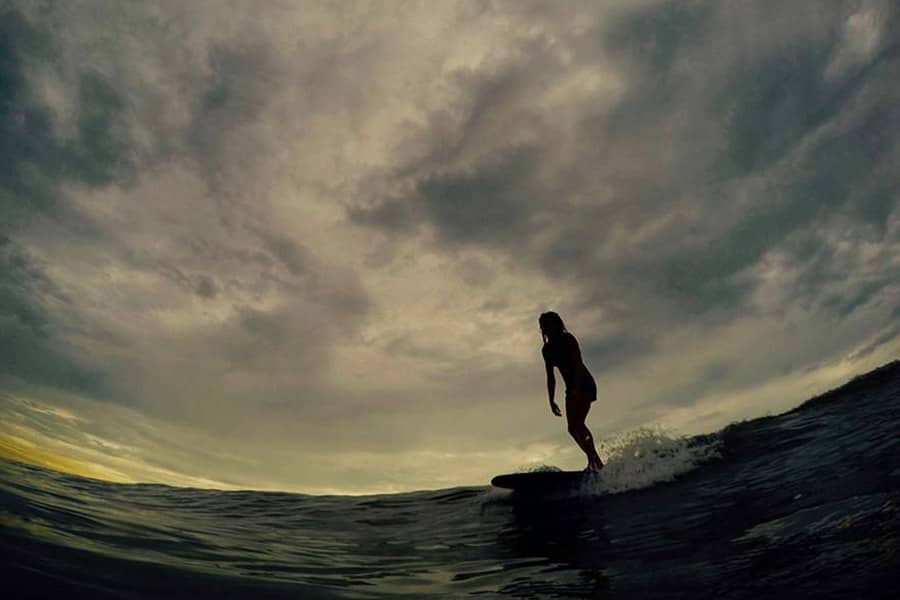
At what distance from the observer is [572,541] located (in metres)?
5.93

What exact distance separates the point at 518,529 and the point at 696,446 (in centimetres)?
585

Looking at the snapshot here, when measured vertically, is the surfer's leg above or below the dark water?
above

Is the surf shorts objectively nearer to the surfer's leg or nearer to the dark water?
the surfer's leg

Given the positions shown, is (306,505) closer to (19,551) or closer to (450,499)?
(450,499)

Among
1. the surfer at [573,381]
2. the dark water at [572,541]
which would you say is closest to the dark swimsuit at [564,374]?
the surfer at [573,381]

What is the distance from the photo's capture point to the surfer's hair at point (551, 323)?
9.82 metres

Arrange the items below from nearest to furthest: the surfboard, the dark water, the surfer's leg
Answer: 1. the dark water
2. the surfboard
3. the surfer's leg

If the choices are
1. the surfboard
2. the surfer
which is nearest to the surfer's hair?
the surfer

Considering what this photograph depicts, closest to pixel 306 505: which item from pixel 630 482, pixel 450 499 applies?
pixel 450 499

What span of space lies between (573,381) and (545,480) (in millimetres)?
2113

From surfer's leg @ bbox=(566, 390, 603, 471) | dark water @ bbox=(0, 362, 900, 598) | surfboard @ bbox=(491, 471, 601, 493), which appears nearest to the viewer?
dark water @ bbox=(0, 362, 900, 598)

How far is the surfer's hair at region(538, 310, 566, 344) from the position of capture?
982 cm

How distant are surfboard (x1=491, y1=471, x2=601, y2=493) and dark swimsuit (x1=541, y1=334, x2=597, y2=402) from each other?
1.67 m

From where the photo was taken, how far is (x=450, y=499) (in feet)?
40.7
